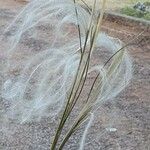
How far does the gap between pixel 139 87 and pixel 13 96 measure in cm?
146

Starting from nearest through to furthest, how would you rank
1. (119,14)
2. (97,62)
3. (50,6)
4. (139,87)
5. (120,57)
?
1. (120,57)
2. (50,6)
3. (139,87)
4. (97,62)
5. (119,14)

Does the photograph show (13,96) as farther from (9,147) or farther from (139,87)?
(139,87)

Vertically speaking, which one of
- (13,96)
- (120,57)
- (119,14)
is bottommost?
(119,14)

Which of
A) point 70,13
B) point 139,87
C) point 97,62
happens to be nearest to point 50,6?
point 70,13

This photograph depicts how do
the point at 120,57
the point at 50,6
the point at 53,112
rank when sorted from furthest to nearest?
the point at 53,112 < the point at 50,6 < the point at 120,57

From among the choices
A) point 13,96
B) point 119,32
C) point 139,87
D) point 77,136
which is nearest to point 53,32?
point 119,32

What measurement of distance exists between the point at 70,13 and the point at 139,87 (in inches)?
110

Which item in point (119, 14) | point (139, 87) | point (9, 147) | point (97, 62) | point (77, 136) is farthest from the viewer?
point (119, 14)

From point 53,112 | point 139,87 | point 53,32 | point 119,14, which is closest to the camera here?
point 53,112

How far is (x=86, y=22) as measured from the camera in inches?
99.0

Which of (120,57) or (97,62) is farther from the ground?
(120,57)

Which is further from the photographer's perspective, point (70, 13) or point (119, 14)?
point (119, 14)

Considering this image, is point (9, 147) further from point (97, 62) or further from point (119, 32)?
point (119, 32)

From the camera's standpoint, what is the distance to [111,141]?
4.01 metres
